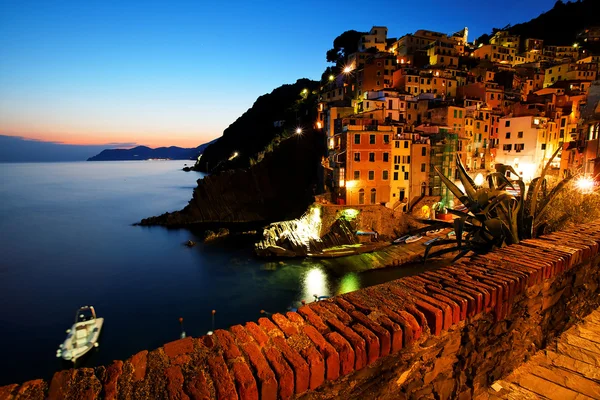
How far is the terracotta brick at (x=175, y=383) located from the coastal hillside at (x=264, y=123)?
227ft

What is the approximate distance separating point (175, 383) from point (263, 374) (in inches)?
19.8

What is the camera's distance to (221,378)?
6.05 ft

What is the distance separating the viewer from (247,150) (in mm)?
97750

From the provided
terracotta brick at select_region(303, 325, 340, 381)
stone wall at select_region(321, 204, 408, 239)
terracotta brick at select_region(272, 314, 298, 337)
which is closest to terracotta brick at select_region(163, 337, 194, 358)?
terracotta brick at select_region(272, 314, 298, 337)

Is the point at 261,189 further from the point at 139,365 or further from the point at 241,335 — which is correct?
the point at 139,365

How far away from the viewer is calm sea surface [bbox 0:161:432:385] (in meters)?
22.5

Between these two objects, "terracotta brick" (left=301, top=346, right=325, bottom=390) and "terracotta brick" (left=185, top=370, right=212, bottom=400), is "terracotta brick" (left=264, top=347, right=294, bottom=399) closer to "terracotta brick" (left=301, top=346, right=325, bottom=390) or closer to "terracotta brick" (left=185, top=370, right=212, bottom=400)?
"terracotta brick" (left=301, top=346, right=325, bottom=390)

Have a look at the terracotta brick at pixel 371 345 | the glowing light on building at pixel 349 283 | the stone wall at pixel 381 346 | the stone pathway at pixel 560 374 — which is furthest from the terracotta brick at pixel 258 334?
the glowing light on building at pixel 349 283

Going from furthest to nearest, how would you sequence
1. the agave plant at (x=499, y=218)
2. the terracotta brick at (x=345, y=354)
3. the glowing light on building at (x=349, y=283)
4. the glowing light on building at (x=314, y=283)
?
the glowing light on building at (x=349, y=283) < the glowing light on building at (x=314, y=283) < the agave plant at (x=499, y=218) < the terracotta brick at (x=345, y=354)

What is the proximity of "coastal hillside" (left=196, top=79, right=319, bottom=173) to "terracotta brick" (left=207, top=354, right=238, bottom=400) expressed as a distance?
69282 millimetres

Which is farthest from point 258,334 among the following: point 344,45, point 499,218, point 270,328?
point 344,45

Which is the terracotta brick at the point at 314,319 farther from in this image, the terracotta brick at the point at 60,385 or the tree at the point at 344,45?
the tree at the point at 344,45

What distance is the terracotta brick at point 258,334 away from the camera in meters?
2.15

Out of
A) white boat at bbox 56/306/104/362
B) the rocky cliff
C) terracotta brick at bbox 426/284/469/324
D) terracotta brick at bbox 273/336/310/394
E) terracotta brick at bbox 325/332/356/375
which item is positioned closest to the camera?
terracotta brick at bbox 273/336/310/394
